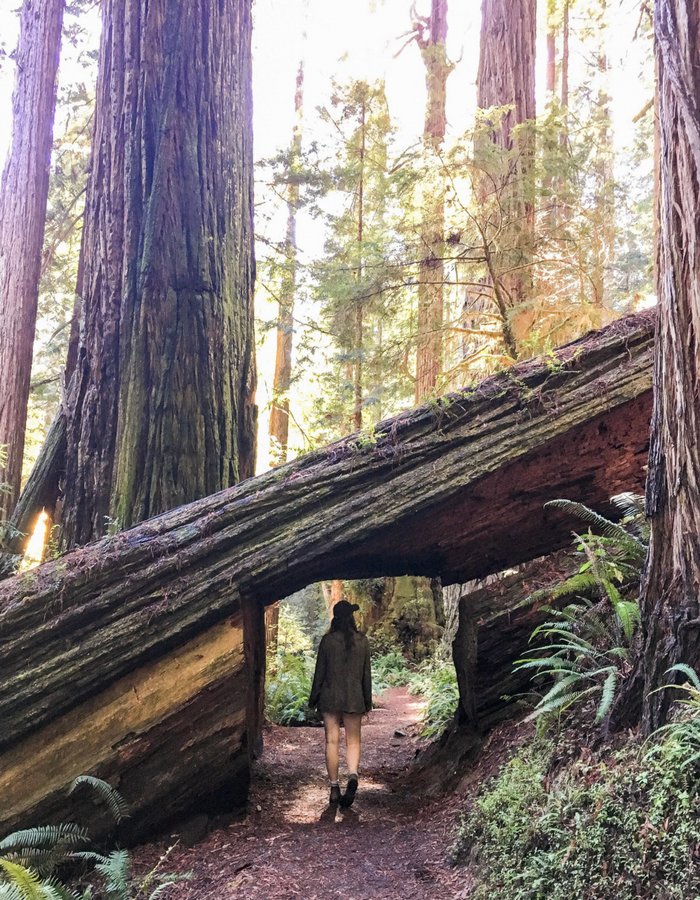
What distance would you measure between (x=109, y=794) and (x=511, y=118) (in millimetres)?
10552

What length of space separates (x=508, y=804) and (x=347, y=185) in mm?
12948

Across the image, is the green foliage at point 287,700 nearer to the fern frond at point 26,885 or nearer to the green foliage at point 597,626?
the green foliage at point 597,626

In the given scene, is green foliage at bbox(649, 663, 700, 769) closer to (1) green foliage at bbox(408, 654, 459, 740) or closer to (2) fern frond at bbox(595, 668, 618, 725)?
(2) fern frond at bbox(595, 668, 618, 725)

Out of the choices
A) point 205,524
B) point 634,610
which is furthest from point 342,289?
point 634,610

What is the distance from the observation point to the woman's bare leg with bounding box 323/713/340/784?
6020 mm

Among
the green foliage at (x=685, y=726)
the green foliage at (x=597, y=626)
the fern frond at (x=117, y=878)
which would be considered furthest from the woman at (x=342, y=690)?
the green foliage at (x=685, y=726)

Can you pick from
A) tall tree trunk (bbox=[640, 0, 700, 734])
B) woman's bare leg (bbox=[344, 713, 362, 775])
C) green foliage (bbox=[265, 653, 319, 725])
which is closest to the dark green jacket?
woman's bare leg (bbox=[344, 713, 362, 775])

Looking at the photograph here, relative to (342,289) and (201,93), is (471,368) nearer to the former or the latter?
(342,289)

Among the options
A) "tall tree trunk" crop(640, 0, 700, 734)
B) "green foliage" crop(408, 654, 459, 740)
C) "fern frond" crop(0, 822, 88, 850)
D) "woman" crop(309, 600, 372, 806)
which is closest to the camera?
"tall tree trunk" crop(640, 0, 700, 734)

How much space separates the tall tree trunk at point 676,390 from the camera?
341cm

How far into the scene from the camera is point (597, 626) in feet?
15.1

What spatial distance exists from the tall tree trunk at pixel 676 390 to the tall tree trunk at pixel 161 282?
3991mm

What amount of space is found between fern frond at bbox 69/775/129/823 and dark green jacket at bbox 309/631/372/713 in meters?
2.07

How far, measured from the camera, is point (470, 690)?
6.12 m
